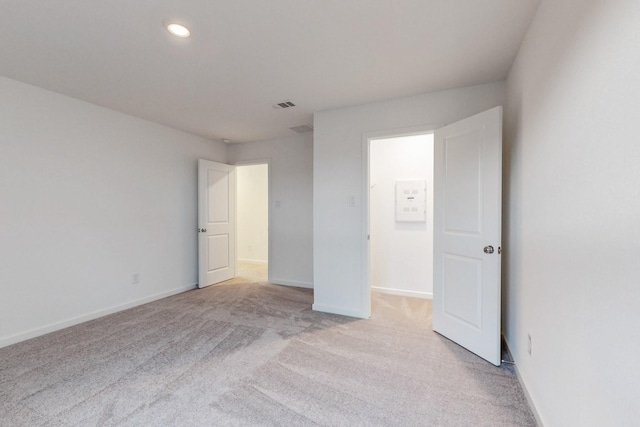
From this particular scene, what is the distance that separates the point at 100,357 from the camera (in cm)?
235

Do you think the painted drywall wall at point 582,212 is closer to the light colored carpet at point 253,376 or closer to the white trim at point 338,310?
the light colored carpet at point 253,376

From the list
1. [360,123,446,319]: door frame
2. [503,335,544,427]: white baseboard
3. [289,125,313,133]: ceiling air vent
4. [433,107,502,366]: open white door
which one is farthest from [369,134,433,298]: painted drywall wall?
[503,335,544,427]: white baseboard

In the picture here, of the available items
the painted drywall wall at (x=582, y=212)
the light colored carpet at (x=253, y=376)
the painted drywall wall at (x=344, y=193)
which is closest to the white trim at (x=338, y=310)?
the painted drywall wall at (x=344, y=193)

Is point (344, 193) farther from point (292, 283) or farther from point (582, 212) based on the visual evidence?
point (582, 212)

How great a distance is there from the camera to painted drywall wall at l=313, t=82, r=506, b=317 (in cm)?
308

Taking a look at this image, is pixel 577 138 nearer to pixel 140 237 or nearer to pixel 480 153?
pixel 480 153

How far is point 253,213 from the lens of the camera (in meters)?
6.78

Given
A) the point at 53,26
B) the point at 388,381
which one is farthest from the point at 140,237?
the point at 388,381

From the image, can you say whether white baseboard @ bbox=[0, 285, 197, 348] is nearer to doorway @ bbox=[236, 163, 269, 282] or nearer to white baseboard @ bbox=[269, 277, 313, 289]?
white baseboard @ bbox=[269, 277, 313, 289]

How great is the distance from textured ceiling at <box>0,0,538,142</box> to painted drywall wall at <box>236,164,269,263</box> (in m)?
3.55

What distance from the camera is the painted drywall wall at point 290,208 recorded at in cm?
454

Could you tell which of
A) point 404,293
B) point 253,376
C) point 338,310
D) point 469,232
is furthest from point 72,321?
point 469,232

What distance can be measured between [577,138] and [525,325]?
1.34 metres

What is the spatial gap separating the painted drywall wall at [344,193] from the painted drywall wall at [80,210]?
2.29m
